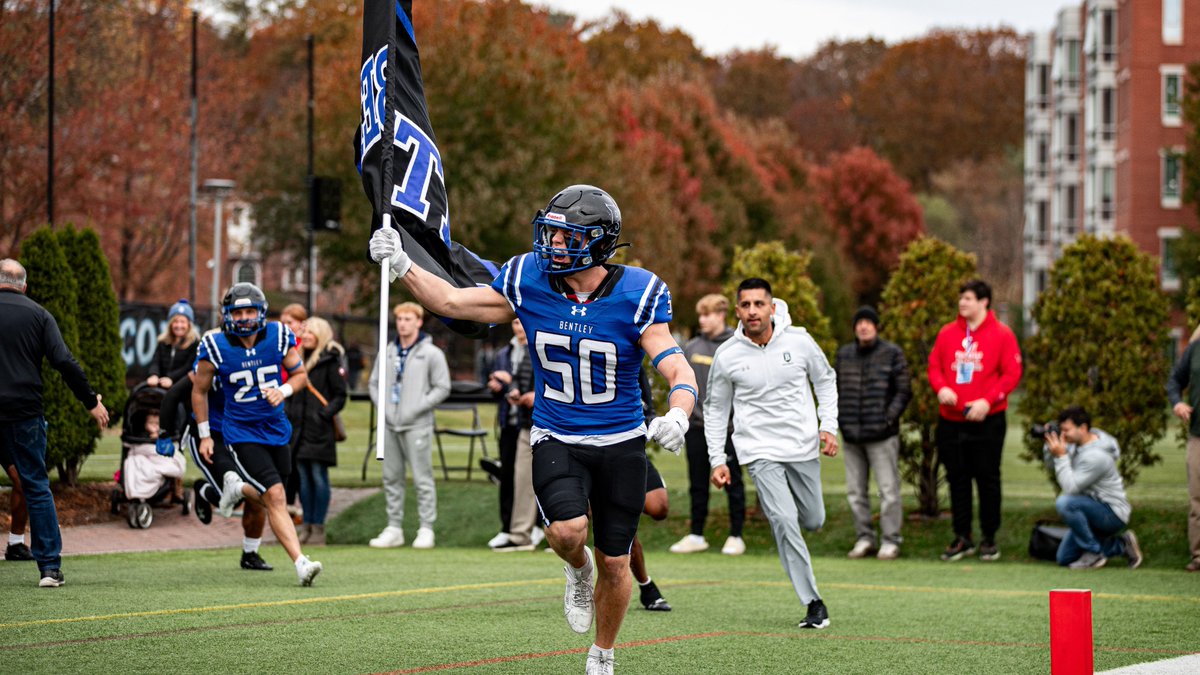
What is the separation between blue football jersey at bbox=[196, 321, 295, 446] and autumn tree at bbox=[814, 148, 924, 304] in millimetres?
67995

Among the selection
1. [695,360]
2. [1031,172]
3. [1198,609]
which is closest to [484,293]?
[1198,609]

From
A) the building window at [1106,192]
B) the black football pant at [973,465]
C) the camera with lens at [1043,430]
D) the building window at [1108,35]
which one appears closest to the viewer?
the camera with lens at [1043,430]

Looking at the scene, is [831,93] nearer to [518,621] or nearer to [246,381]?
[246,381]

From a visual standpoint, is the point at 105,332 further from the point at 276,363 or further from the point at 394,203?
the point at 394,203

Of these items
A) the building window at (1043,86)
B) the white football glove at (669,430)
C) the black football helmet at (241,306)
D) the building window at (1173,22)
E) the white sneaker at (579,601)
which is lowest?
the white sneaker at (579,601)

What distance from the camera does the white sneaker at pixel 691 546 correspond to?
52.7ft

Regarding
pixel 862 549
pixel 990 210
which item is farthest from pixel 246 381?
pixel 990 210

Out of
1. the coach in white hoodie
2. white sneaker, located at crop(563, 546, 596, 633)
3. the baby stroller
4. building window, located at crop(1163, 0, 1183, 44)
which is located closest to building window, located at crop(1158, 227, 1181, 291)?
building window, located at crop(1163, 0, 1183, 44)

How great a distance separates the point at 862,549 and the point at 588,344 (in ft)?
28.3

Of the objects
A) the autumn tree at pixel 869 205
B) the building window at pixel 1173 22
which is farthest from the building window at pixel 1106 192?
the autumn tree at pixel 869 205

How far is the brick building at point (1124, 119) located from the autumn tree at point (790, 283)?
39.4 meters

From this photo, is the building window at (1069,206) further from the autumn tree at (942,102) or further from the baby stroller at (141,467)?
the baby stroller at (141,467)

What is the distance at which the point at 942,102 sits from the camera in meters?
96.1

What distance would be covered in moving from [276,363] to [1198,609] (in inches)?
268
